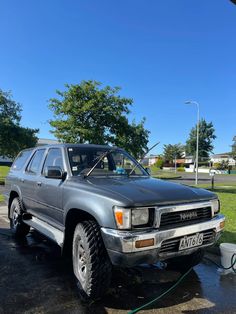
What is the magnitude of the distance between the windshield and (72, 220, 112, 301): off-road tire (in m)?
1.15

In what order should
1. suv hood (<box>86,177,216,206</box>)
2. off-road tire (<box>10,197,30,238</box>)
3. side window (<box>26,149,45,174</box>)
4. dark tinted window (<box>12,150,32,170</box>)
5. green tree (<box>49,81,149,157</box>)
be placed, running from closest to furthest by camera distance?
suv hood (<box>86,177,216,206</box>)
side window (<box>26,149,45,174</box>)
off-road tire (<box>10,197,30,238</box>)
dark tinted window (<box>12,150,32,170</box>)
green tree (<box>49,81,149,157</box>)

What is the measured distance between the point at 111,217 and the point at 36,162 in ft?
10.1

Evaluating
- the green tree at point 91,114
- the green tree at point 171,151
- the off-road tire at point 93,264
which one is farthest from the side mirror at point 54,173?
the green tree at point 171,151

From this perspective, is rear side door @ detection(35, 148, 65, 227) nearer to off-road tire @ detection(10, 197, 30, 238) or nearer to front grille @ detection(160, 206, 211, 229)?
off-road tire @ detection(10, 197, 30, 238)

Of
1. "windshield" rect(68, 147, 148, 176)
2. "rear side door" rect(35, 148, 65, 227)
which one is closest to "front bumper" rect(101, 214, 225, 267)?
"rear side door" rect(35, 148, 65, 227)

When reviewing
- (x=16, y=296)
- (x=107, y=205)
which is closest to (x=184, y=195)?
(x=107, y=205)

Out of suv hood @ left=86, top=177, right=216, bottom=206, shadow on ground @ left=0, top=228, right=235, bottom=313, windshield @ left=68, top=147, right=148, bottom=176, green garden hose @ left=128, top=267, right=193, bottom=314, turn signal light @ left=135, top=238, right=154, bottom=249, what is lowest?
shadow on ground @ left=0, top=228, right=235, bottom=313

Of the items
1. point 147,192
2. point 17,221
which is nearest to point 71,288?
point 147,192

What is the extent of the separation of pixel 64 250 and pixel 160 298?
4.66 feet

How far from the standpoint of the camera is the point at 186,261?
15.4ft

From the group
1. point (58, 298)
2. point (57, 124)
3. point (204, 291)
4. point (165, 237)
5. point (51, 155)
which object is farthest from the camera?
point (57, 124)

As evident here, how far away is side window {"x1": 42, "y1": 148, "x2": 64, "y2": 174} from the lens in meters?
4.99

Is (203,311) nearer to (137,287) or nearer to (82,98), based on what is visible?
(137,287)

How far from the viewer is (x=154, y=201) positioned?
11.2 feet
